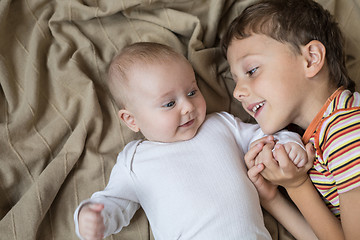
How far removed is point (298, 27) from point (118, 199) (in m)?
0.88

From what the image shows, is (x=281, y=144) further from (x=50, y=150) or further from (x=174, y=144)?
(x=50, y=150)

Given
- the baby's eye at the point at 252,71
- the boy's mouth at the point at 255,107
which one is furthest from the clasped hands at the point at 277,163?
the baby's eye at the point at 252,71

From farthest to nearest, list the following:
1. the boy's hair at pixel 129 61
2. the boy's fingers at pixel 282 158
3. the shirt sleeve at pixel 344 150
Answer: the boy's hair at pixel 129 61
the boy's fingers at pixel 282 158
the shirt sleeve at pixel 344 150

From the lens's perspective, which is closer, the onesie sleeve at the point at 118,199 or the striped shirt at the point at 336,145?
the striped shirt at the point at 336,145

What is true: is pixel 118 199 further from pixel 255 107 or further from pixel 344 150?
pixel 344 150

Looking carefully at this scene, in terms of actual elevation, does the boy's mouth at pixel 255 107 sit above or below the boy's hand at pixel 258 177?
above

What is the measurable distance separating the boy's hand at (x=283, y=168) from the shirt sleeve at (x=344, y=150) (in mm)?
90

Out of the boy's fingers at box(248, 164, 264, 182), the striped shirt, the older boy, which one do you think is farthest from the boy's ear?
the boy's fingers at box(248, 164, 264, 182)

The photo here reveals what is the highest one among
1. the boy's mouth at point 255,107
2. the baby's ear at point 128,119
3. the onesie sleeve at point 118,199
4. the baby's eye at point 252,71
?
the baby's eye at point 252,71

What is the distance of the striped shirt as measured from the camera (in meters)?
1.13

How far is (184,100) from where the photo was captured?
132cm

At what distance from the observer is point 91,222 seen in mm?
1138

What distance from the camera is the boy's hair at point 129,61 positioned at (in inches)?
52.7

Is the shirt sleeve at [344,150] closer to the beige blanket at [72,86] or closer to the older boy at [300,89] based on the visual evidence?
the older boy at [300,89]
